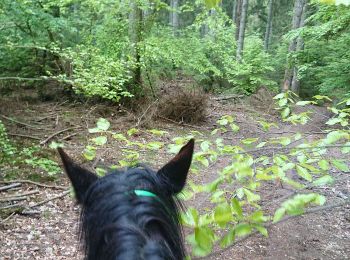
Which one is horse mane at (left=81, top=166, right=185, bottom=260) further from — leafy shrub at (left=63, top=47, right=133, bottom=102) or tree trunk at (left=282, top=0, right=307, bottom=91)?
tree trunk at (left=282, top=0, right=307, bottom=91)

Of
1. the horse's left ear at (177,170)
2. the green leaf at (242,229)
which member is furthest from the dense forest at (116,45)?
the horse's left ear at (177,170)

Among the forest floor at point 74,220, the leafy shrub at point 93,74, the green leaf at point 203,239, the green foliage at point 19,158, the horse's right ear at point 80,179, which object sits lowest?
the forest floor at point 74,220

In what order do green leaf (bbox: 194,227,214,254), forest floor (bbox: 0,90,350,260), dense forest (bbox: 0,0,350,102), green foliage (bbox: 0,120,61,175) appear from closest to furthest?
green leaf (bbox: 194,227,214,254), forest floor (bbox: 0,90,350,260), green foliage (bbox: 0,120,61,175), dense forest (bbox: 0,0,350,102)

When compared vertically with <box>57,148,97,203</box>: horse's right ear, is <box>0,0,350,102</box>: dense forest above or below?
below

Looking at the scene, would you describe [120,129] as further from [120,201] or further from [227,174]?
[120,201]

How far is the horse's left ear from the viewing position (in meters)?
1.77

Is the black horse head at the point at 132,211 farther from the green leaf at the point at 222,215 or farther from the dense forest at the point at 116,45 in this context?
the dense forest at the point at 116,45

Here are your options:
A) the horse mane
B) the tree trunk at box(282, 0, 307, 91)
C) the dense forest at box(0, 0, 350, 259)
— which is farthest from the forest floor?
the tree trunk at box(282, 0, 307, 91)

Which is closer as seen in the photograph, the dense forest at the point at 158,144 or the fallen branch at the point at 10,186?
the dense forest at the point at 158,144

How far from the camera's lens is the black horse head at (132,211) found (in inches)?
54.5

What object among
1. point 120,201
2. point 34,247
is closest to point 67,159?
point 120,201

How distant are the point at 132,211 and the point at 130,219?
4 cm

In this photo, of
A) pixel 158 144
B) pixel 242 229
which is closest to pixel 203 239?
pixel 242 229

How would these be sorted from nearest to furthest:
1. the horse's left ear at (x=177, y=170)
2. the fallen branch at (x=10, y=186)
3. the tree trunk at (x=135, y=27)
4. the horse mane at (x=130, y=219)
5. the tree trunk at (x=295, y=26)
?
the horse mane at (x=130, y=219) < the horse's left ear at (x=177, y=170) < the fallen branch at (x=10, y=186) < the tree trunk at (x=135, y=27) < the tree trunk at (x=295, y=26)
